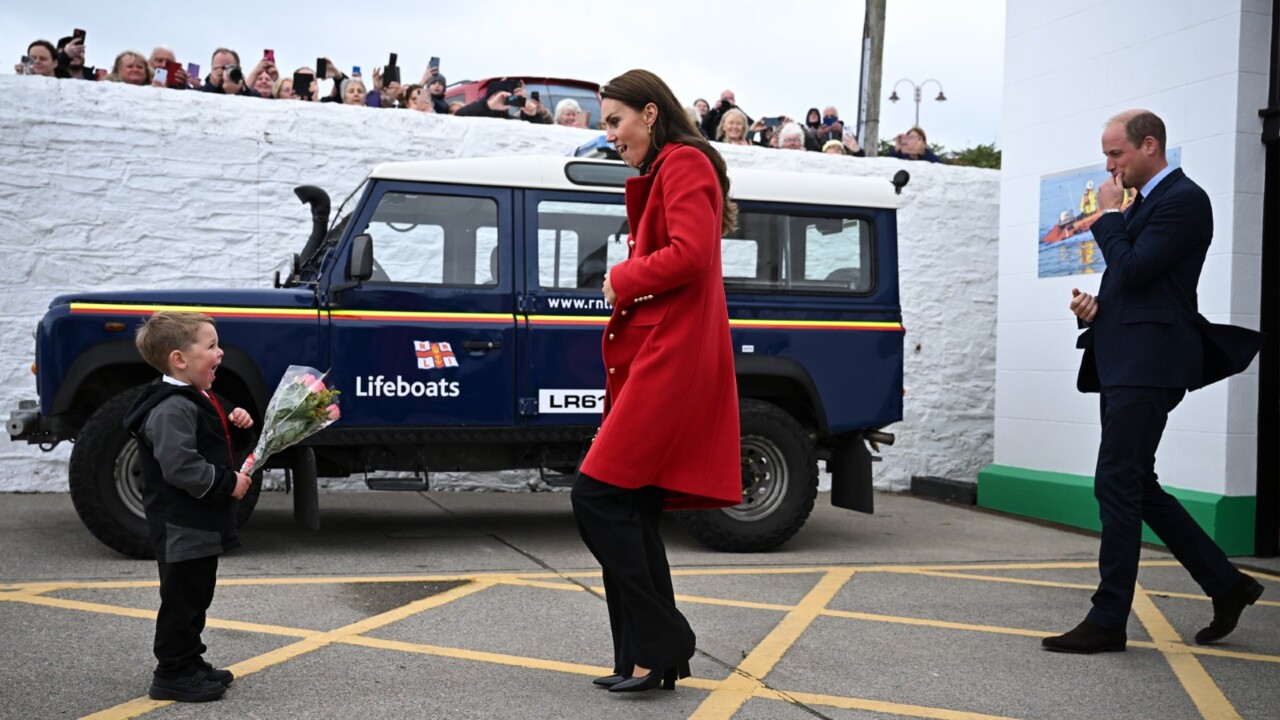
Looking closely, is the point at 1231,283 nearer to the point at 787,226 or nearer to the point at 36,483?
the point at 787,226

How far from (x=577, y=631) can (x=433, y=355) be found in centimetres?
241

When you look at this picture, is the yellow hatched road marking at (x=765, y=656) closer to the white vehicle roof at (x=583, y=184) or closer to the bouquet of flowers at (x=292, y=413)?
the bouquet of flowers at (x=292, y=413)

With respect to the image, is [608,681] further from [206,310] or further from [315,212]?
[315,212]

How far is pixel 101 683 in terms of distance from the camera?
3.88 m

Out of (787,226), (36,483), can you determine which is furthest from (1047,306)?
(36,483)

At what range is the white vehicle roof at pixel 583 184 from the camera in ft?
22.6

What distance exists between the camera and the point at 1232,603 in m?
4.78

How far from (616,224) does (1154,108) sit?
371cm

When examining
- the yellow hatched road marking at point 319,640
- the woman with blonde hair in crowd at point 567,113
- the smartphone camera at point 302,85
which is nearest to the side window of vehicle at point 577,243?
the yellow hatched road marking at point 319,640

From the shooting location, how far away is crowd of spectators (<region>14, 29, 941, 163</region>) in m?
9.38

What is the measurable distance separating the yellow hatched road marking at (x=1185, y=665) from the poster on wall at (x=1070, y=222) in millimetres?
3378

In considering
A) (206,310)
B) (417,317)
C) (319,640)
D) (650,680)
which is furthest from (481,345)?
(650,680)

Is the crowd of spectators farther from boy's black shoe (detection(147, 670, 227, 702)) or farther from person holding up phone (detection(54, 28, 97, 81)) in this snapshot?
boy's black shoe (detection(147, 670, 227, 702))

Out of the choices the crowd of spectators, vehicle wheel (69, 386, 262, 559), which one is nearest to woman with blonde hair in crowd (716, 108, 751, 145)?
the crowd of spectators
